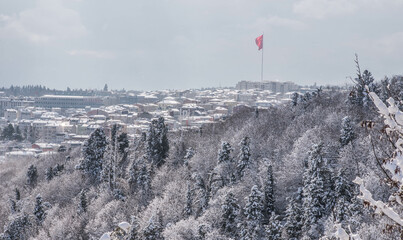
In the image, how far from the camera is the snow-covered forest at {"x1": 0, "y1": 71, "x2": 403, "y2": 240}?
112 ft

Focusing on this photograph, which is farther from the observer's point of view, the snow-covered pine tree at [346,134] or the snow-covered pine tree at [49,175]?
the snow-covered pine tree at [49,175]

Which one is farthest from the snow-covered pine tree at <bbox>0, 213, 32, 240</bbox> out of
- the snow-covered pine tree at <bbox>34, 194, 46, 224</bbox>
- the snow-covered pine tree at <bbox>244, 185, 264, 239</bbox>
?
the snow-covered pine tree at <bbox>244, 185, 264, 239</bbox>

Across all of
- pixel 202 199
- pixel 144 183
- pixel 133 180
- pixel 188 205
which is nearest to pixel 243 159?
pixel 202 199

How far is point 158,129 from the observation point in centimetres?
6362

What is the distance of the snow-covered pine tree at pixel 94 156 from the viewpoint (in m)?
64.2

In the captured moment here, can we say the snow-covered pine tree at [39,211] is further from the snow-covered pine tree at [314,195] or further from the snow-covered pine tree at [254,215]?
the snow-covered pine tree at [314,195]

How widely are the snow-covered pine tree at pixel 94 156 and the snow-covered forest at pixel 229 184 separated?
0.43 ft

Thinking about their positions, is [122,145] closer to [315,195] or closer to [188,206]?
[188,206]

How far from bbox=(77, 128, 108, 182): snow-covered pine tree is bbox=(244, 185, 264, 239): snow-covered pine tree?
3198cm

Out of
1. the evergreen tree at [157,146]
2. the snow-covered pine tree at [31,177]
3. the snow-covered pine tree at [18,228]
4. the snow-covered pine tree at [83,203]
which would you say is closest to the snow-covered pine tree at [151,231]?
the snow-covered pine tree at [83,203]

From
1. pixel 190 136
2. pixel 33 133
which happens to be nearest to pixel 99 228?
pixel 190 136

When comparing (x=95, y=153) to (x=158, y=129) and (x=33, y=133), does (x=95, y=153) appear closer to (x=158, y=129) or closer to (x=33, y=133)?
(x=158, y=129)

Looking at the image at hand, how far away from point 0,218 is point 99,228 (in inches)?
822

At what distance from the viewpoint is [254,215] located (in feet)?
118
